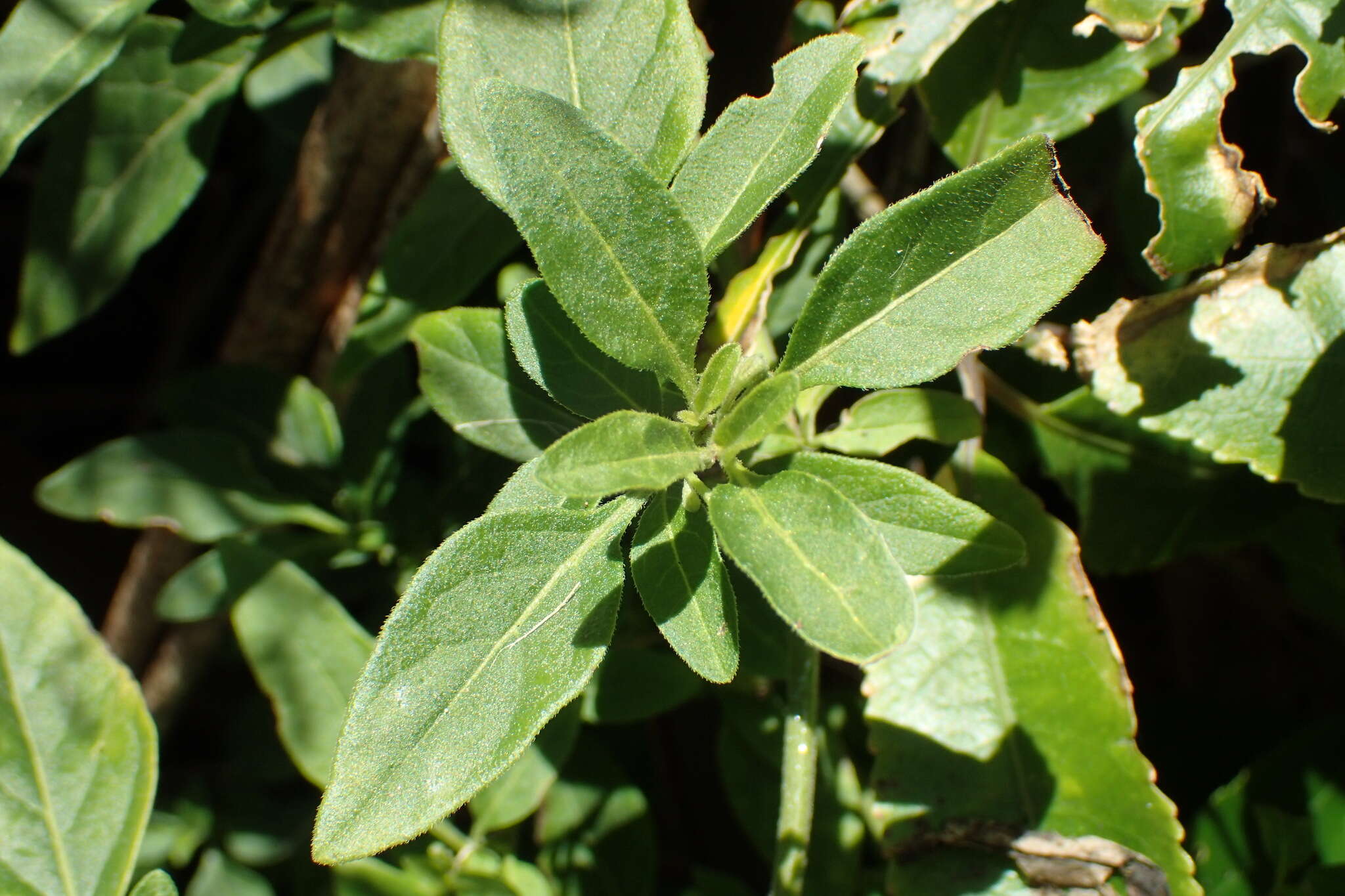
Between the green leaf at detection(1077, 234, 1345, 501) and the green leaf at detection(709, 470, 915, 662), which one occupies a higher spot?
the green leaf at detection(709, 470, 915, 662)

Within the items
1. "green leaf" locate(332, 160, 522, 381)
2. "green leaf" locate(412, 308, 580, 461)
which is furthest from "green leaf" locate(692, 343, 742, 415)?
"green leaf" locate(332, 160, 522, 381)

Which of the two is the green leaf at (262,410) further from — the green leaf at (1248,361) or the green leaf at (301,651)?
the green leaf at (1248,361)

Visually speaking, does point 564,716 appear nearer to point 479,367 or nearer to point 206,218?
point 479,367

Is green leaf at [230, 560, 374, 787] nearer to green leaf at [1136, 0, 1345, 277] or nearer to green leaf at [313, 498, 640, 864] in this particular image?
green leaf at [313, 498, 640, 864]

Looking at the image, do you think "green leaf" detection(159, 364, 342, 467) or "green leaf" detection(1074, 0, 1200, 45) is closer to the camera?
"green leaf" detection(1074, 0, 1200, 45)

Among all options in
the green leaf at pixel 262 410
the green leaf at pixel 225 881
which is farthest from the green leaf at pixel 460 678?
the green leaf at pixel 225 881

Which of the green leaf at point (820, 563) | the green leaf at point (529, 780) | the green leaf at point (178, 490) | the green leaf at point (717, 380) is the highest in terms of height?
the green leaf at point (717, 380)
